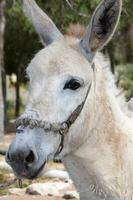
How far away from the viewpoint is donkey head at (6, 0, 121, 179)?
12.4ft

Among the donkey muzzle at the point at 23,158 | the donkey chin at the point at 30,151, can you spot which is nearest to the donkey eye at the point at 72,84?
the donkey chin at the point at 30,151

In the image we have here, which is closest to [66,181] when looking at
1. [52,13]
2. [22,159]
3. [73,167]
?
[52,13]

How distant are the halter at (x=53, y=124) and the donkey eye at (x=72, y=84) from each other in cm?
13

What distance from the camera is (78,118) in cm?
409

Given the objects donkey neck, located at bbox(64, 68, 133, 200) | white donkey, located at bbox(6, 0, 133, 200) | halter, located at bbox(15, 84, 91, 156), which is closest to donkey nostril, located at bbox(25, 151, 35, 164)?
white donkey, located at bbox(6, 0, 133, 200)

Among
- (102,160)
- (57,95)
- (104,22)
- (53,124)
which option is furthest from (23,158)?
(104,22)

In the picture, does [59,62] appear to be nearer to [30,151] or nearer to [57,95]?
[57,95]

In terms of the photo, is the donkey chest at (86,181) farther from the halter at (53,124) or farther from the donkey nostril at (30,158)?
the donkey nostril at (30,158)

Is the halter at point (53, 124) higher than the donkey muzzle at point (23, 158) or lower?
higher

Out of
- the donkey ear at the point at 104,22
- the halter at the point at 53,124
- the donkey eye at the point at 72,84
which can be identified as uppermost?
the donkey ear at the point at 104,22

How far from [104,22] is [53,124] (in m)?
0.85

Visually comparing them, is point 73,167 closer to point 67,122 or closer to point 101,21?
point 67,122

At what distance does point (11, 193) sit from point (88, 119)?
470 centimetres

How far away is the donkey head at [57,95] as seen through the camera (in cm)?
379
